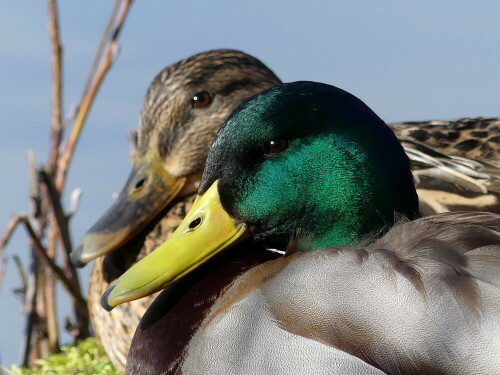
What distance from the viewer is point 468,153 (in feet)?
15.7

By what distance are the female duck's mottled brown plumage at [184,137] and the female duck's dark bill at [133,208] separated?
0.15 ft

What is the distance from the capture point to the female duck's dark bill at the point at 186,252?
3135 mm

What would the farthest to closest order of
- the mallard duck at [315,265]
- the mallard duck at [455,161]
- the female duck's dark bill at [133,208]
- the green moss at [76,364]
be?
the green moss at [76,364]
the female duck's dark bill at [133,208]
the mallard duck at [455,161]
the mallard duck at [315,265]

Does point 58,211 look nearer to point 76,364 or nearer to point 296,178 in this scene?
point 76,364

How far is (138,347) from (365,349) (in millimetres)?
905

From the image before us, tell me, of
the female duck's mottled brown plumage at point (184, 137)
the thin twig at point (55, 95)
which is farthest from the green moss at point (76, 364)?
the thin twig at point (55, 95)

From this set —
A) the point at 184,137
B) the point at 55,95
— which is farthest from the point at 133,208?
the point at 55,95

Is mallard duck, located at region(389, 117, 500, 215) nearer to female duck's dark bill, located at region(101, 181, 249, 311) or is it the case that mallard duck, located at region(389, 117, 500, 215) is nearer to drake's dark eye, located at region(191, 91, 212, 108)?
drake's dark eye, located at region(191, 91, 212, 108)

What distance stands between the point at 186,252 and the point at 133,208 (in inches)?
64.9

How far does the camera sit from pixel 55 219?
571 cm

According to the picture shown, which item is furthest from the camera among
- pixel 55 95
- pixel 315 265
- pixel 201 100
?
pixel 55 95

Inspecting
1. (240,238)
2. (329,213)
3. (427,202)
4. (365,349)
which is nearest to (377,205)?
(329,213)

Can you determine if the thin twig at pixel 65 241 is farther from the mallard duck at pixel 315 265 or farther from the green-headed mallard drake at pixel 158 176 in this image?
the mallard duck at pixel 315 265

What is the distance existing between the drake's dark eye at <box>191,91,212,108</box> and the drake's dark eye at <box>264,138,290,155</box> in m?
1.76
